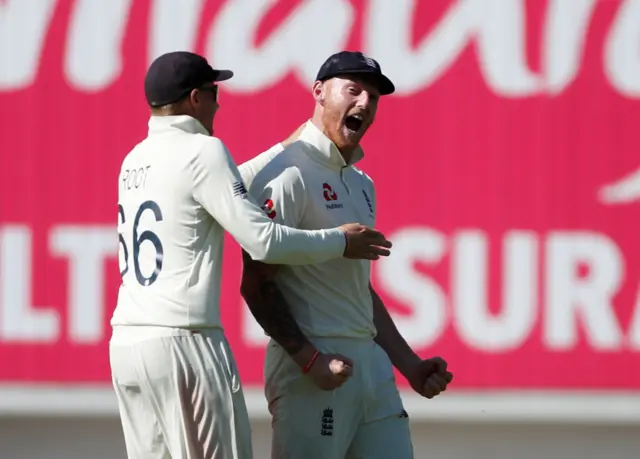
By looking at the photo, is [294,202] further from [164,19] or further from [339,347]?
[164,19]

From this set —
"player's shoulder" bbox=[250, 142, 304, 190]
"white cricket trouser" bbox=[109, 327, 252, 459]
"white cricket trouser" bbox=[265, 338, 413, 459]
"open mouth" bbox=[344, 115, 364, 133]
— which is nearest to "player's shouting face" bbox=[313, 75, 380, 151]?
"open mouth" bbox=[344, 115, 364, 133]

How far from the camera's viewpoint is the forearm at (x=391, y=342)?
403 cm

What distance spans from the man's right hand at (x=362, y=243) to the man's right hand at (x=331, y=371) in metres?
0.32

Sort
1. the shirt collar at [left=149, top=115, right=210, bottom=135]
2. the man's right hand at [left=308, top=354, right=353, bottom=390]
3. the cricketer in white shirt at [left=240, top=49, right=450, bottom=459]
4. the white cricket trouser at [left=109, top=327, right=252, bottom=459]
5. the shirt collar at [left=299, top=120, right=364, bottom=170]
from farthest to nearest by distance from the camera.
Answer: the shirt collar at [left=299, top=120, right=364, bottom=170]
the cricketer in white shirt at [left=240, top=49, right=450, bottom=459]
the man's right hand at [left=308, top=354, right=353, bottom=390]
the shirt collar at [left=149, top=115, right=210, bottom=135]
the white cricket trouser at [left=109, top=327, right=252, bottom=459]

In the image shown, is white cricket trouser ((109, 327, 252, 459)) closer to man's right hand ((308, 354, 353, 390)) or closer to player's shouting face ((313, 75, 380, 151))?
man's right hand ((308, 354, 353, 390))

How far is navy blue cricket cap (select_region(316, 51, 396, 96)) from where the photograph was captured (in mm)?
3791

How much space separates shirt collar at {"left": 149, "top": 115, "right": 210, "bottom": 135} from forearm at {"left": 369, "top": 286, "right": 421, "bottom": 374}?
0.98 metres

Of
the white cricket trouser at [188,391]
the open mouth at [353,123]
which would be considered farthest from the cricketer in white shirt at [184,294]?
the open mouth at [353,123]

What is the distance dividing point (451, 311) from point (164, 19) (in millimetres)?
2023

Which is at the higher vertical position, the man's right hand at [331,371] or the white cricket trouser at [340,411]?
the man's right hand at [331,371]

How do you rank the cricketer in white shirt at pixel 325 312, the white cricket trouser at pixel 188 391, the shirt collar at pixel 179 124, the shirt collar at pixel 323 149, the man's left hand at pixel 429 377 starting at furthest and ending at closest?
1. the man's left hand at pixel 429 377
2. the shirt collar at pixel 323 149
3. the cricketer in white shirt at pixel 325 312
4. the shirt collar at pixel 179 124
5. the white cricket trouser at pixel 188 391

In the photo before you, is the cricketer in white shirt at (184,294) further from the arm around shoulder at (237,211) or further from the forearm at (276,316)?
the forearm at (276,316)

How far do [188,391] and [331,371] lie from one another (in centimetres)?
51

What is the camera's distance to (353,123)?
384 centimetres
